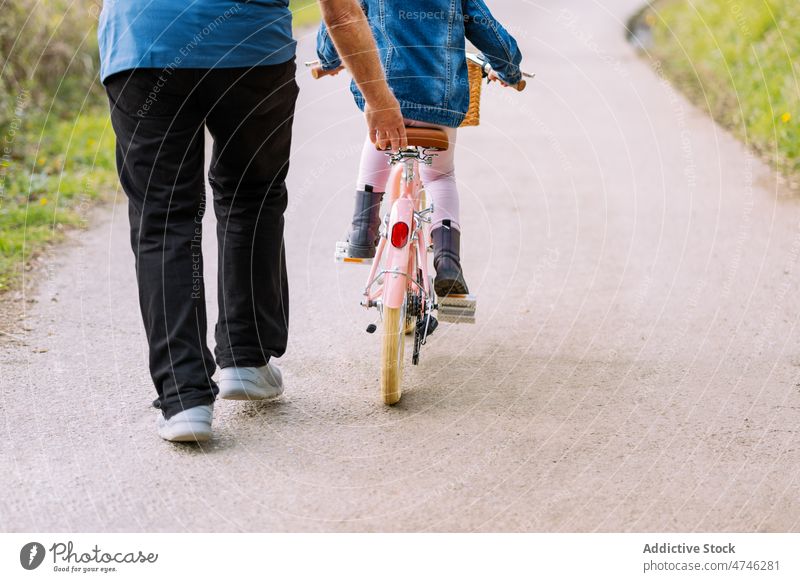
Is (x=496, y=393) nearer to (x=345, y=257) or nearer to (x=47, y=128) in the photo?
(x=345, y=257)

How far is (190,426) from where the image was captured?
3.88 metres

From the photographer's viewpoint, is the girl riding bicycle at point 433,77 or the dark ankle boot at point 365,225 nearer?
the girl riding bicycle at point 433,77

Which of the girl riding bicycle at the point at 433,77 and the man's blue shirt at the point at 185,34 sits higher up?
the man's blue shirt at the point at 185,34

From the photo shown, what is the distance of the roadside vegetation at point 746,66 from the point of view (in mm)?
9680

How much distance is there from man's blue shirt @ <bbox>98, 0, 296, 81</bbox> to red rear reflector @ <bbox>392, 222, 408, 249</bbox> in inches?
33.3

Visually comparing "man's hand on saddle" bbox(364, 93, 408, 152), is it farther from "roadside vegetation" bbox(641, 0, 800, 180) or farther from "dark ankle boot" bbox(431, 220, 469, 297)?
"roadside vegetation" bbox(641, 0, 800, 180)

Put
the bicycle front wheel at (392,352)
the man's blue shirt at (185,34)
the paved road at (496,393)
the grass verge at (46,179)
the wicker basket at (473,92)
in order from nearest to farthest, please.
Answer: the paved road at (496,393), the man's blue shirt at (185,34), the bicycle front wheel at (392,352), the wicker basket at (473,92), the grass verge at (46,179)

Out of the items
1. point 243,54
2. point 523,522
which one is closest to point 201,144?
point 243,54

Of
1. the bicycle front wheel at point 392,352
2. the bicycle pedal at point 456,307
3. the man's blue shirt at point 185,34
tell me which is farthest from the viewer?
the bicycle pedal at point 456,307

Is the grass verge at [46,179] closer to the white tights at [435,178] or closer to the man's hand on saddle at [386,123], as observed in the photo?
the white tights at [435,178]

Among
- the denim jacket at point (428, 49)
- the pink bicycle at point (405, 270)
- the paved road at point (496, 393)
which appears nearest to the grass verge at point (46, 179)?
the paved road at point (496, 393)

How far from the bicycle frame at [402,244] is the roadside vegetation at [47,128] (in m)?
2.44

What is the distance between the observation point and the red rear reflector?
432 centimetres

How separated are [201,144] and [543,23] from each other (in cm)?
1639
